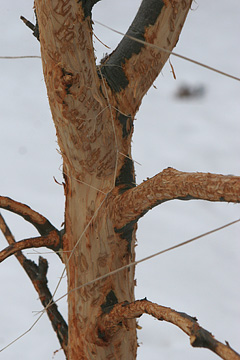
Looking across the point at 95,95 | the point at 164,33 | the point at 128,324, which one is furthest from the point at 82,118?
the point at 128,324

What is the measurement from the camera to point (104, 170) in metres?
0.77

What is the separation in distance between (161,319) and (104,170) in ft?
0.72

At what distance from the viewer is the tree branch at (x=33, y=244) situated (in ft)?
2.49

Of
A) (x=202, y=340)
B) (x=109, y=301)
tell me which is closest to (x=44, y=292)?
(x=109, y=301)

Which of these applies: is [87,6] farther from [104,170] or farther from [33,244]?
[33,244]

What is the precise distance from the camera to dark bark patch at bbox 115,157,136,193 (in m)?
0.78

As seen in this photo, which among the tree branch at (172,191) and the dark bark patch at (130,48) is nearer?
the tree branch at (172,191)

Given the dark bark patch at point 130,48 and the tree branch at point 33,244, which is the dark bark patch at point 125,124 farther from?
the tree branch at point 33,244

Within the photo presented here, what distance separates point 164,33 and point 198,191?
259 mm

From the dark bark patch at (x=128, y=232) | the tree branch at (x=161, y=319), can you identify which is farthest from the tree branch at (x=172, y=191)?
the tree branch at (x=161, y=319)

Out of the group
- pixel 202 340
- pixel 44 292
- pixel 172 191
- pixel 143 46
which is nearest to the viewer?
pixel 202 340

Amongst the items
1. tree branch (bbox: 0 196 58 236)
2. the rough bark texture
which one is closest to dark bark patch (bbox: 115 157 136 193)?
the rough bark texture

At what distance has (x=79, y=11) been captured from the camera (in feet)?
2.23

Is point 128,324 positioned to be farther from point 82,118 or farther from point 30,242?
point 82,118
